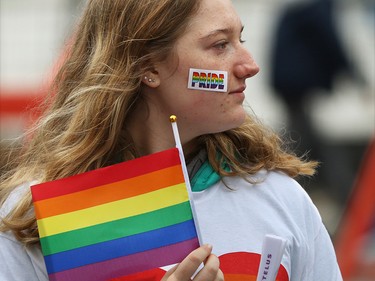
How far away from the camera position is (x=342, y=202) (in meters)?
9.34

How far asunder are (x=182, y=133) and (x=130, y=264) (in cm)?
42

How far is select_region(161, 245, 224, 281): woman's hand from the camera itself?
9.43 ft

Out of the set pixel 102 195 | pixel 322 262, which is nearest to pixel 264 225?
pixel 322 262

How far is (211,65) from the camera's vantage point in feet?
10.4

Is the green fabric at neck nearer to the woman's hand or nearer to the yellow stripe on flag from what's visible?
the yellow stripe on flag

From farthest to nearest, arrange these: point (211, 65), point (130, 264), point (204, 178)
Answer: point (204, 178) < point (211, 65) < point (130, 264)

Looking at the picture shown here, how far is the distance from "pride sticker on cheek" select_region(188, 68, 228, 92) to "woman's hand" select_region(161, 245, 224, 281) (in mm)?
473

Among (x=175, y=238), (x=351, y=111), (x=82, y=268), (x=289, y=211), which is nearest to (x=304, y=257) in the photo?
(x=289, y=211)

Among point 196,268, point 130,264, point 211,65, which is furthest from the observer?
point 211,65

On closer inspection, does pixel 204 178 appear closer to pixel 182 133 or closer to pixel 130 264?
pixel 182 133

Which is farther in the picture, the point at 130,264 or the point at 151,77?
the point at 151,77

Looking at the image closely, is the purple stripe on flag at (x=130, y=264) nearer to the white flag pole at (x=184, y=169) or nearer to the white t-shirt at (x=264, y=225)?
the white flag pole at (x=184, y=169)

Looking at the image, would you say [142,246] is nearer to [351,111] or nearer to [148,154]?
[148,154]

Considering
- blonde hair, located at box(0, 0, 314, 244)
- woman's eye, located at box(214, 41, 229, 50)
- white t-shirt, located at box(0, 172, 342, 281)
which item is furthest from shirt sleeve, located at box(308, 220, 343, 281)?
woman's eye, located at box(214, 41, 229, 50)
